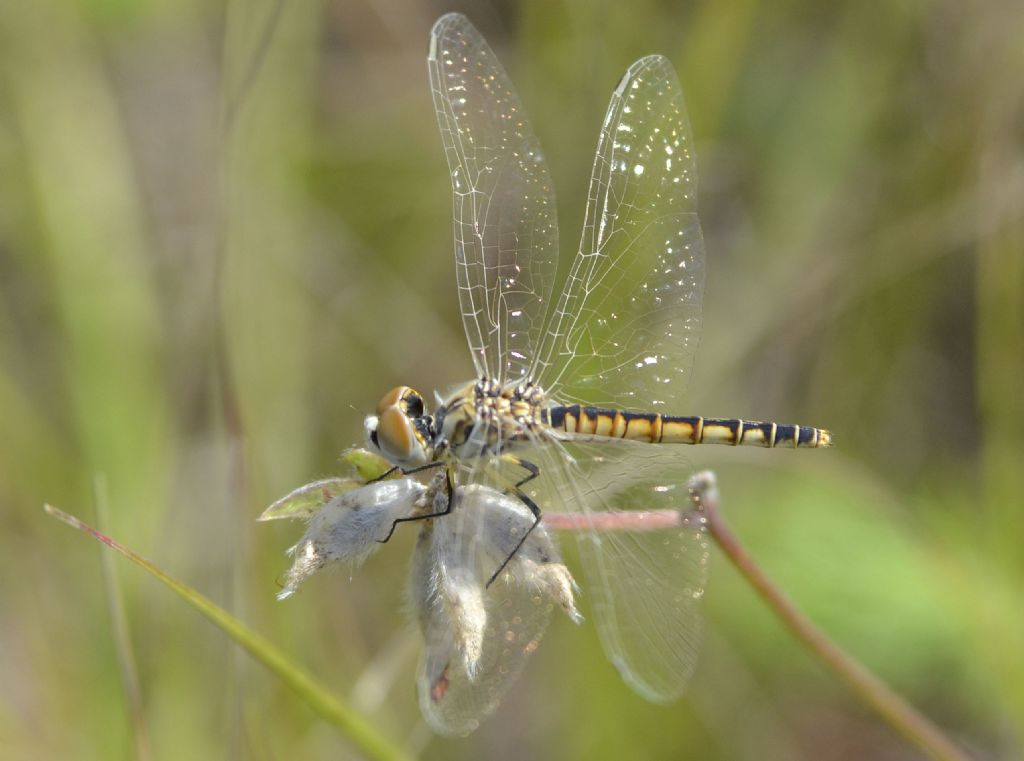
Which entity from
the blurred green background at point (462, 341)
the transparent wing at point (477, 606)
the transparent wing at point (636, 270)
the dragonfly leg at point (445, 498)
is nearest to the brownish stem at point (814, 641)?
the transparent wing at point (477, 606)

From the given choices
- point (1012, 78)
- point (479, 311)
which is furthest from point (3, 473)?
point (1012, 78)

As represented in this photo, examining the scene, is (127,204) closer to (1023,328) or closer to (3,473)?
(3,473)

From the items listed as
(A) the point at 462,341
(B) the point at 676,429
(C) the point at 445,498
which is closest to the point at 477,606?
(C) the point at 445,498

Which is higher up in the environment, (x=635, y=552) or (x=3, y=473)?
(x=635, y=552)

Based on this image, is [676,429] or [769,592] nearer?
[769,592]

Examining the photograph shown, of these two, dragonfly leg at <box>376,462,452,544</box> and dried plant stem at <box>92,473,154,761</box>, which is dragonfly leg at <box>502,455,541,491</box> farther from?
dried plant stem at <box>92,473,154,761</box>

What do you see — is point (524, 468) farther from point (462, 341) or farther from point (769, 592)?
point (462, 341)
